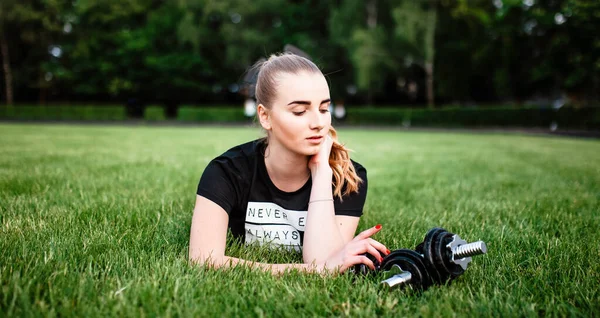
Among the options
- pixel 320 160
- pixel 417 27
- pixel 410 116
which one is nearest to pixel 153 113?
pixel 410 116

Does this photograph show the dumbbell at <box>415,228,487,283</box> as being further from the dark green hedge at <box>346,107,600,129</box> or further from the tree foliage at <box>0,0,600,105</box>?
the tree foliage at <box>0,0,600,105</box>

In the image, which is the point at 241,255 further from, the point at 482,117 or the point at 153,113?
the point at 153,113

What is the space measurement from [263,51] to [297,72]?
1341 inches

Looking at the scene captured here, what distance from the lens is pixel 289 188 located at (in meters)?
2.82

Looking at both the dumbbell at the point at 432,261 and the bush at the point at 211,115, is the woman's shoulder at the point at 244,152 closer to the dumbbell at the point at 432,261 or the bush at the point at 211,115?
the dumbbell at the point at 432,261

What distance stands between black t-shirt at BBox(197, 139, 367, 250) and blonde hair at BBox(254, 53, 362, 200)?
3.6 inches

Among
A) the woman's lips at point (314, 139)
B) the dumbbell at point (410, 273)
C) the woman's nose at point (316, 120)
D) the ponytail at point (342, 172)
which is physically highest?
the woman's nose at point (316, 120)

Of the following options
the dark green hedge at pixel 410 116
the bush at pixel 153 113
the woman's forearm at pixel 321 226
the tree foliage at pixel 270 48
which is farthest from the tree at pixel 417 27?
the woman's forearm at pixel 321 226

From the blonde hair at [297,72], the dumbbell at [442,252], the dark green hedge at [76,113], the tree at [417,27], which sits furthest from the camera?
the dark green hedge at [76,113]

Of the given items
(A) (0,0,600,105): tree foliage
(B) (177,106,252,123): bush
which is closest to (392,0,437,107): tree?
(A) (0,0,600,105): tree foliage

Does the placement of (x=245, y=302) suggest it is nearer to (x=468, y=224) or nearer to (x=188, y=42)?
(x=468, y=224)

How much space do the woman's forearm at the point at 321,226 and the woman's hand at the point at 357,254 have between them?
132 millimetres

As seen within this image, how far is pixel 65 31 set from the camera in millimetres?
43344

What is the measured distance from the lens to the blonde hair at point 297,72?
255cm
